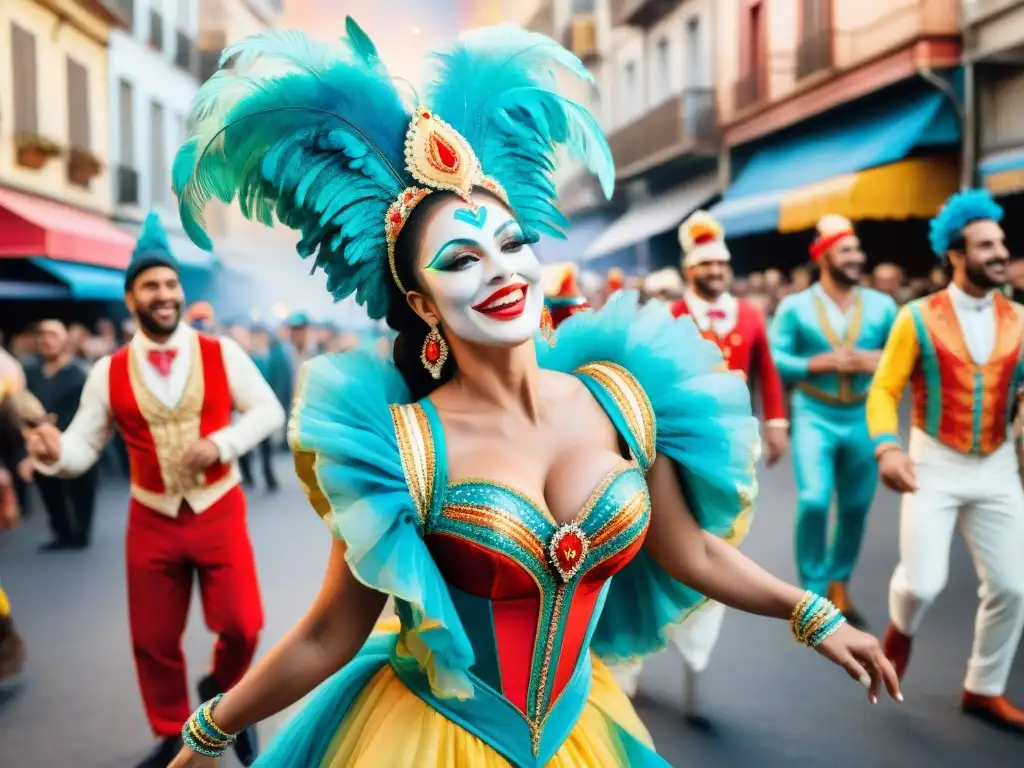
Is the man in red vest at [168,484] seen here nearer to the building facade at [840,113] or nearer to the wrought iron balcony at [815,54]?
the building facade at [840,113]

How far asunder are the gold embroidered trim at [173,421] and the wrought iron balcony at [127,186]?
14864mm

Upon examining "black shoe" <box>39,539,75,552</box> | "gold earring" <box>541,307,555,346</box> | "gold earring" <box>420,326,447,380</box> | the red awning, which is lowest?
"black shoe" <box>39,539,75,552</box>

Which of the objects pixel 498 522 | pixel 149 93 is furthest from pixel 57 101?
pixel 498 522

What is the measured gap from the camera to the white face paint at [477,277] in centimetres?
187

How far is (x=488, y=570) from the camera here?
1811 mm

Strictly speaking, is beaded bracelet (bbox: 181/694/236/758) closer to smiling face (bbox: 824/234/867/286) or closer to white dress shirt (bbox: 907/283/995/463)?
white dress shirt (bbox: 907/283/995/463)

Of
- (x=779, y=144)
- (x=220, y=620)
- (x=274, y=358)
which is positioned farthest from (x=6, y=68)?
(x=220, y=620)

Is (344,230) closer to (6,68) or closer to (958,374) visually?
(958,374)

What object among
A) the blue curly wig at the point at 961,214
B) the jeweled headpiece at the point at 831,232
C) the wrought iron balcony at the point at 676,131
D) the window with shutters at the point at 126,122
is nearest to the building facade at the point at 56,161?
the window with shutters at the point at 126,122

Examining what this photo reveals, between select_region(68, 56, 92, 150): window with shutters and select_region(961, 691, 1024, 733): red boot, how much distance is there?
14.7m

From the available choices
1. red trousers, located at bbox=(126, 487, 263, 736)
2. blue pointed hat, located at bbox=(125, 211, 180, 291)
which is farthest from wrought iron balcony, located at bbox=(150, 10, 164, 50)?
red trousers, located at bbox=(126, 487, 263, 736)

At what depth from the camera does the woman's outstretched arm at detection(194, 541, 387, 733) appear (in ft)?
5.96

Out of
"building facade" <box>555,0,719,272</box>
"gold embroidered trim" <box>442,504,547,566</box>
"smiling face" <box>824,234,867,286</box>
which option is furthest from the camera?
"building facade" <box>555,0,719,272</box>

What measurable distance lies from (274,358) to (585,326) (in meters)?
9.32
